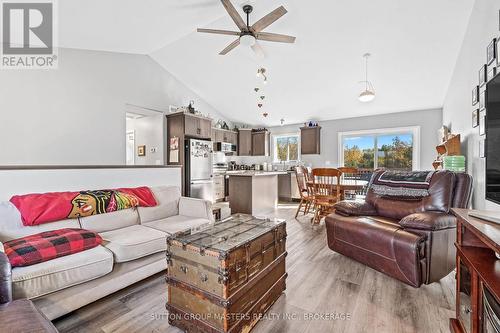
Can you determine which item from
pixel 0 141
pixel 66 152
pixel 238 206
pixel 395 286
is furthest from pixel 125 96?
pixel 395 286

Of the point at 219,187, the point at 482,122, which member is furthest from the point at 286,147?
the point at 482,122

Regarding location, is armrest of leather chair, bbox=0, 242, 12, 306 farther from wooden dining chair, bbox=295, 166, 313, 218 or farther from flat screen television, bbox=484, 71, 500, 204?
wooden dining chair, bbox=295, 166, 313, 218

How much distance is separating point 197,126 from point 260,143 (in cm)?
247

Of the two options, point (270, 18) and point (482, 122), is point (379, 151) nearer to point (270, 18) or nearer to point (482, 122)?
point (482, 122)

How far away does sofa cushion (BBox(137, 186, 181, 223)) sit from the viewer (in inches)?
103

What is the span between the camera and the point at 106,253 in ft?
5.78

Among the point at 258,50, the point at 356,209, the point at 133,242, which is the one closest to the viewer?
the point at 133,242

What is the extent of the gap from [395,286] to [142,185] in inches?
118

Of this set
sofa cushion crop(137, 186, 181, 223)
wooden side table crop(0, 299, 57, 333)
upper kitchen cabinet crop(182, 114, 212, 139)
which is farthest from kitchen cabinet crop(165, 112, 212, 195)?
wooden side table crop(0, 299, 57, 333)

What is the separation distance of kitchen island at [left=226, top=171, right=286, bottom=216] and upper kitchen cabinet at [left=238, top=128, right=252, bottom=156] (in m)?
2.19

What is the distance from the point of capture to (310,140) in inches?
252

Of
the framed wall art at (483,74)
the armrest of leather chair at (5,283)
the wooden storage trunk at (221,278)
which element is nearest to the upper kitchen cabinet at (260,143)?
the framed wall art at (483,74)

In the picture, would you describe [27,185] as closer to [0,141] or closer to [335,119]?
[0,141]

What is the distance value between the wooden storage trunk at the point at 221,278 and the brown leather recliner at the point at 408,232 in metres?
1.06
